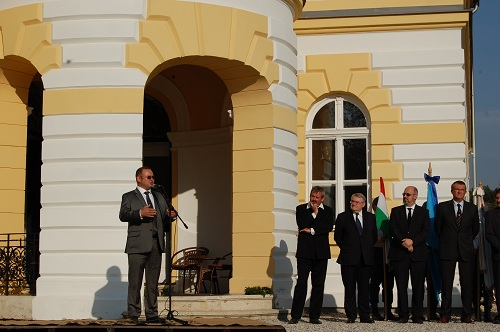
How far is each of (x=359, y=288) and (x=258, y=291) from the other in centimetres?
215

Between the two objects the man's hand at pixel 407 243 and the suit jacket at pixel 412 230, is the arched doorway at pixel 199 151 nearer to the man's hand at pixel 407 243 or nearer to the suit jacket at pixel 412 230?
the suit jacket at pixel 412 230

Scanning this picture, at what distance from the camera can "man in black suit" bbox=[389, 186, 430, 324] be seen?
14.0m

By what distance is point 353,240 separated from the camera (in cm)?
1403

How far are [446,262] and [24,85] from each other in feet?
24.0

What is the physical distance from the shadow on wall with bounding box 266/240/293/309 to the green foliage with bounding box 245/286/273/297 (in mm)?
94

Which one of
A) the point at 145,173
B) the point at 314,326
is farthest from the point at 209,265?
the point at 145,173

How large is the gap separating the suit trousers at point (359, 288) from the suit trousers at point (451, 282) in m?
1.05

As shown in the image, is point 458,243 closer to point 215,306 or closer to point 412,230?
point 412,230

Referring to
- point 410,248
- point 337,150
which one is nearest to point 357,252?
point 410,248

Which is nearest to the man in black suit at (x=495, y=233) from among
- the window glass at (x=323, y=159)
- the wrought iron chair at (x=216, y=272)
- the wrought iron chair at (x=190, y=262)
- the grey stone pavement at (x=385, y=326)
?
the grey stone pavement at (x=385, y=326)

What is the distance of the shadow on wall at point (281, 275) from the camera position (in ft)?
51.6

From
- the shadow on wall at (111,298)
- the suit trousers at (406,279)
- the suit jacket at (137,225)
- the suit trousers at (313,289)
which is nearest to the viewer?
the suit jacket at (137,225)

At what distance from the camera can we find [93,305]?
46.8ft

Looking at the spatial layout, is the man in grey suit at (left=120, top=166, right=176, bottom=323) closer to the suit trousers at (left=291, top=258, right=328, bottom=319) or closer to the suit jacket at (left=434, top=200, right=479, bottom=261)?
the suit trousers at (left=291, top=258, right=328, bottom=319)
